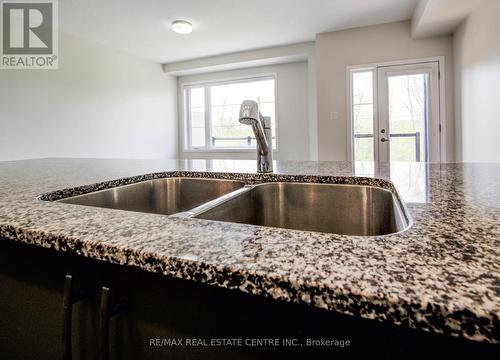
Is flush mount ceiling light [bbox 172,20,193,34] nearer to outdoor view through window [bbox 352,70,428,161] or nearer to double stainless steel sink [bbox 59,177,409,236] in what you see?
outdoor view through window [bbox 352,70,428,161]

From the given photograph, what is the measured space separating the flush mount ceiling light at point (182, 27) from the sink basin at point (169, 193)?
352 cm

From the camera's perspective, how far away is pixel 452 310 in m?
0.22

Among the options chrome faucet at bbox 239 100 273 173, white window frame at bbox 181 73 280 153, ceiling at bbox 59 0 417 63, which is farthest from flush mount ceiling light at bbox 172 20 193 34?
→ chrome faucet at bbox 239 100 273 173

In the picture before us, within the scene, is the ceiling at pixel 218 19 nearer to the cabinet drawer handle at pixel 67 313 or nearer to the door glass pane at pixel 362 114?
the door glass pane at pixel 362 114

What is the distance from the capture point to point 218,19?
3.89 meters

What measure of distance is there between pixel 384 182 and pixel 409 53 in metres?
4.11

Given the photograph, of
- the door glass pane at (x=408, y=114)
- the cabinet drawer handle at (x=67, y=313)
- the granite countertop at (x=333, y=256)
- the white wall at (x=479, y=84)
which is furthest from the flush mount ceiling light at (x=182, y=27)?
the cabinet drawer handle at (x=67, y=313)

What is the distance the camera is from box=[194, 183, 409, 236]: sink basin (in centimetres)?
84

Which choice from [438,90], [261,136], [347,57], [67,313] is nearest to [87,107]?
[347,57]

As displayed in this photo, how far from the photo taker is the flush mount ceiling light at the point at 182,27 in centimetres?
393

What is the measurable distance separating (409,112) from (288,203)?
401cm

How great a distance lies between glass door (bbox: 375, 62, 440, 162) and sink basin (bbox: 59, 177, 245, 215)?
3891 millimetres

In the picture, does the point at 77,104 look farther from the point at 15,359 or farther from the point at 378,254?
the point at 378,254

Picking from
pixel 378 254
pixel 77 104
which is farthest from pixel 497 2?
pixel 77 104
